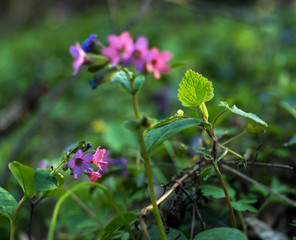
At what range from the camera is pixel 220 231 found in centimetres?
72

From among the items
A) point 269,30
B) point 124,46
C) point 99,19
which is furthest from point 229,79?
point 99,19

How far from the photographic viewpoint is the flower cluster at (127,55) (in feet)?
2.64

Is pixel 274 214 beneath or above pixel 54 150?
above

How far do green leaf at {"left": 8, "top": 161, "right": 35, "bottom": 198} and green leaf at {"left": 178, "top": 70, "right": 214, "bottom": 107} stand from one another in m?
0.43

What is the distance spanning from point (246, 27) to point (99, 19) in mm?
3271

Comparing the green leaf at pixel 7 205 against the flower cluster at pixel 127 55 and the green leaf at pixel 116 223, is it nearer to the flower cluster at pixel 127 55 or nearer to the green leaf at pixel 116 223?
the green leaf at pixel 116 223

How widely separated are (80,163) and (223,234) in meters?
0.40

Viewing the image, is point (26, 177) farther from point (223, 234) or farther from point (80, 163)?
point (223, 234)

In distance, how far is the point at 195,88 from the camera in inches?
32.2

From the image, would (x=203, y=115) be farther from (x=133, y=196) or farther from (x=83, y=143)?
(x=133, y=196)

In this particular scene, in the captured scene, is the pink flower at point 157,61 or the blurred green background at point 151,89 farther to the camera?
the blurred green background at point 151,89

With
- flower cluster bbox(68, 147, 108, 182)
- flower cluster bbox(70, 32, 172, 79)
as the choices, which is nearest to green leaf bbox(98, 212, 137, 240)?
flower cluster bbox(68, 147, 108, 182)

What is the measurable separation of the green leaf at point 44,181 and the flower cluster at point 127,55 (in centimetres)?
26

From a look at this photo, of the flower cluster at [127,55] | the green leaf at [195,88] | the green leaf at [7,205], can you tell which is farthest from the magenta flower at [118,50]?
the green leaf at [7,205]
